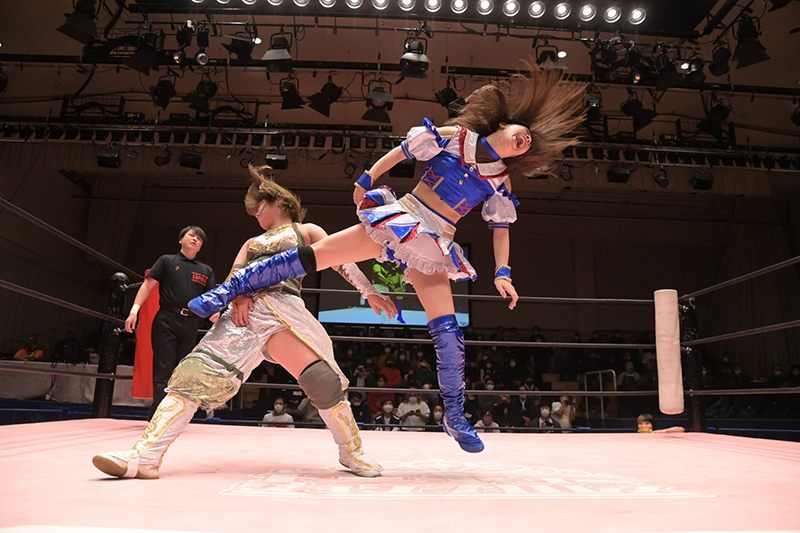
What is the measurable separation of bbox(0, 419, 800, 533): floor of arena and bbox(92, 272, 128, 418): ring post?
0.82 m

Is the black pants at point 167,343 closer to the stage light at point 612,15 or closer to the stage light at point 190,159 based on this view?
the stage light at point 612,15

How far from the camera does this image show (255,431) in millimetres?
2898

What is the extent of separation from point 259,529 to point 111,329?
8.85 ft

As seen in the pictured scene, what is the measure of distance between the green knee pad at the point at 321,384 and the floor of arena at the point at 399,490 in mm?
205

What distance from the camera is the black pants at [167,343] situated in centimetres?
271

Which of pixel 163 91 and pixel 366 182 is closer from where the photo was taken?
pixel 366 182

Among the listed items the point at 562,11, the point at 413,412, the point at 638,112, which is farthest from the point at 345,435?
the point at 638,112

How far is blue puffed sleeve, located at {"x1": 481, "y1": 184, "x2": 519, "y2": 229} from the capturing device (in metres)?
1.76

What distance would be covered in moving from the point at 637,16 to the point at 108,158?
23.1 ft

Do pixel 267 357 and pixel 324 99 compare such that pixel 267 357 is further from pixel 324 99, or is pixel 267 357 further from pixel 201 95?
pixel 201 95

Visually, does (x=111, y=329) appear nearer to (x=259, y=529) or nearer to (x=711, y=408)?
(x=259, y=529)

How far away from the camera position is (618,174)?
7.67m

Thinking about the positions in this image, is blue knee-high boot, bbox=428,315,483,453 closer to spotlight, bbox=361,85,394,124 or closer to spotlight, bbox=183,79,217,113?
spotlight, bbox=361,85,394,124

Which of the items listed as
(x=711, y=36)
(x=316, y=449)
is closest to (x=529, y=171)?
(x=316, y=449)
